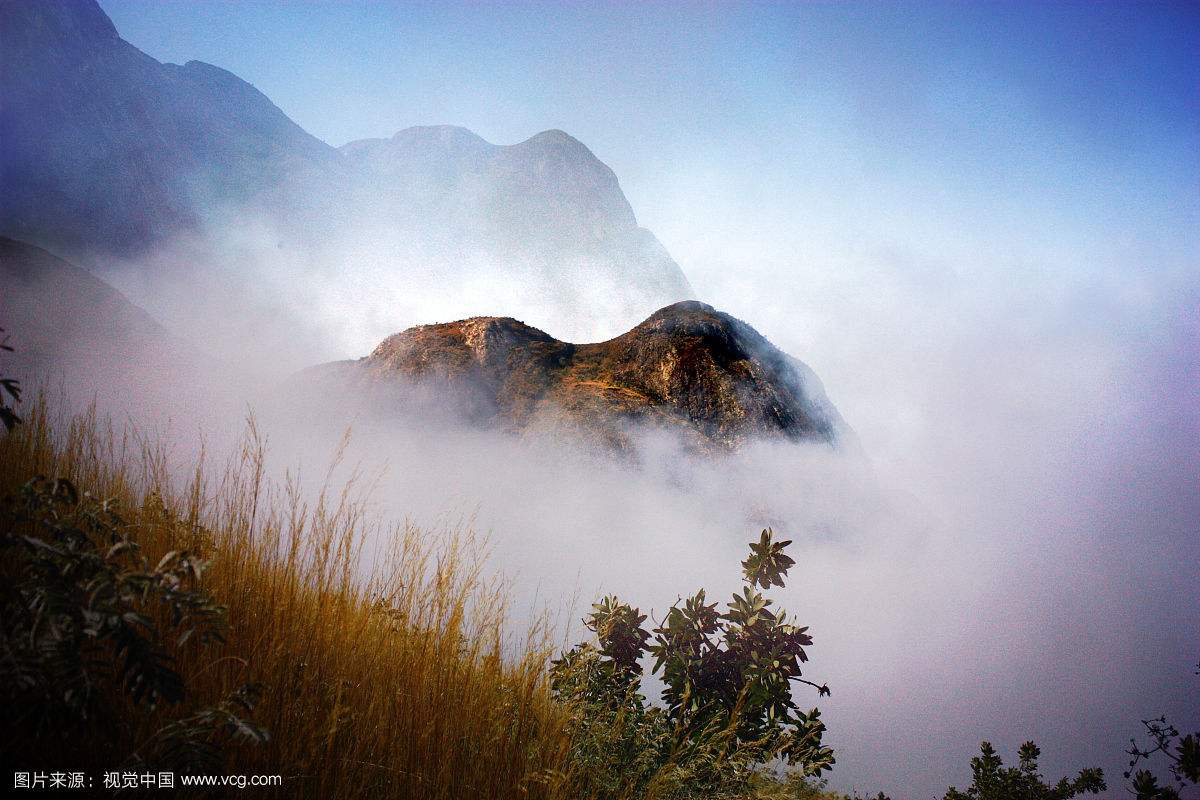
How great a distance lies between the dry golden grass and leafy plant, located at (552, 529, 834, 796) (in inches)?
24.9

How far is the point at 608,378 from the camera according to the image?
22.0 meters

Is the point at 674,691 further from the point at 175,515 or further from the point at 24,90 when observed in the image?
the point at 24,90

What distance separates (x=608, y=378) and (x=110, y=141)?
89871 mm

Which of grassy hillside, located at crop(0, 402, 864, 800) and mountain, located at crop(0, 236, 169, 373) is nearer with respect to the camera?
grassy hillside, located at crop(0, 402, 864, 800)

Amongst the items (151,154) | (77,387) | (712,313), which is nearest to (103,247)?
(151,154)

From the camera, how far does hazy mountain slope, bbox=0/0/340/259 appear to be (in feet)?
181

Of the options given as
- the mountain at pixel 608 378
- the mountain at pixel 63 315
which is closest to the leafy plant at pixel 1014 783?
the mountain at pixel 608 378

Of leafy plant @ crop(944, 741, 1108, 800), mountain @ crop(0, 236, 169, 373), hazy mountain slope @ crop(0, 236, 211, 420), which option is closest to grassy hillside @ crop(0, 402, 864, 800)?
leafy plant @ crop(944, 741, 1108, 800)

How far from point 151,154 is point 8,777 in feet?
356

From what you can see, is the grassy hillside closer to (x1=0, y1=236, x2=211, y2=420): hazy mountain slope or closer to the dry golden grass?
the dry golden grass

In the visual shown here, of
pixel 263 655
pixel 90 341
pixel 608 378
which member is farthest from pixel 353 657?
pixel 90 341

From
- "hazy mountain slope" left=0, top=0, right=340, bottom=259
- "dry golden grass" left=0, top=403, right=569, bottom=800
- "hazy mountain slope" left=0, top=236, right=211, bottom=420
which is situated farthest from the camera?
"hazy mountain slope" left=0, top=0, right=340, bottom=259

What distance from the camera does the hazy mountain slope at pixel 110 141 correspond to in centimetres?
5506

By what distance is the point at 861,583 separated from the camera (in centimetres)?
2622
